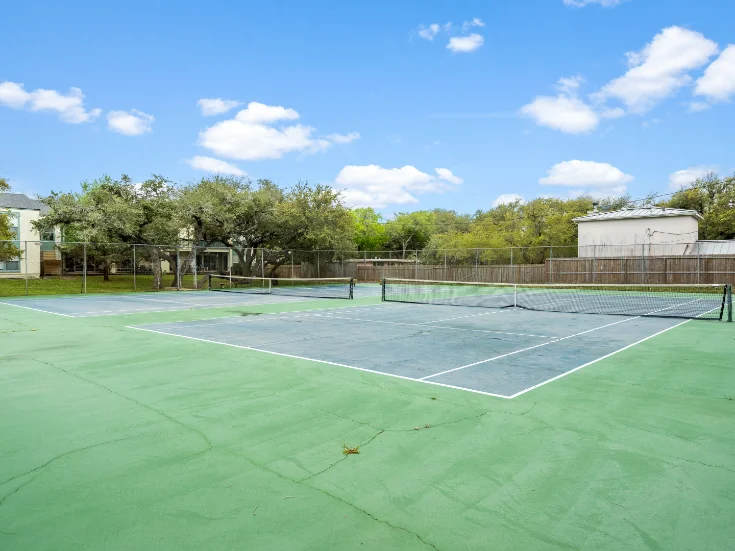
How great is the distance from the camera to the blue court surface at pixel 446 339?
6539 millimetres

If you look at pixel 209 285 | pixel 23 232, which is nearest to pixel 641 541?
pixel 209 285

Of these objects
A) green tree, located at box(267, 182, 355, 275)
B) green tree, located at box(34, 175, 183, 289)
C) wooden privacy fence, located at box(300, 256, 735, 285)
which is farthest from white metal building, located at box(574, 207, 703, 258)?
green tree, located at box(34, 175, 183, 289)

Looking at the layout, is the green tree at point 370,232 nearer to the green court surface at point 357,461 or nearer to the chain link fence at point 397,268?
the chain link fence at point 397,268

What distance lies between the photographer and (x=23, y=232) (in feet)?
147

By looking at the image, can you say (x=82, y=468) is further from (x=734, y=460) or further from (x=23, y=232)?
(x=23, y=232)

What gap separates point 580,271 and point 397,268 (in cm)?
1370

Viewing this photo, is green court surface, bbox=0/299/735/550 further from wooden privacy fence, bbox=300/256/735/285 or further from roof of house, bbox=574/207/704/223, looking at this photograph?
roof of house, bbox=574/207/704/223

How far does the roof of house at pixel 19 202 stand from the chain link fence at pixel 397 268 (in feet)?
19.4

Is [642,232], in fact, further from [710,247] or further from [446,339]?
[446,339]

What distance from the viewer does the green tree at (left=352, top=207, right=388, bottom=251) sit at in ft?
231

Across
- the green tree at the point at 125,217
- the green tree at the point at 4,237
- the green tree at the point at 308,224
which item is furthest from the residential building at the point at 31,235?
the green tree at the point at 308,224

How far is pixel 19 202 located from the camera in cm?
4581

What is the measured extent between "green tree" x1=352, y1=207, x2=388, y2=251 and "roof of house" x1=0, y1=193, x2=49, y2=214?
130 feet

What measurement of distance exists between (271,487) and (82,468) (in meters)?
1.51
